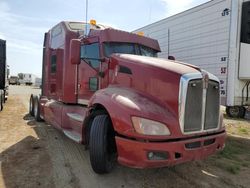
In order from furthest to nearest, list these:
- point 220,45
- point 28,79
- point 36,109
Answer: point 28,79, point 36,109, point 220,45

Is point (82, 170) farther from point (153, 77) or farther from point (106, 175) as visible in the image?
point (153, 77)

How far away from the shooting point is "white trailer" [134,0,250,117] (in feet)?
30.4

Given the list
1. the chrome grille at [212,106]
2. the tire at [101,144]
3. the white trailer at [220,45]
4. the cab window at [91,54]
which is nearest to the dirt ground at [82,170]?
the tire at [101,144]

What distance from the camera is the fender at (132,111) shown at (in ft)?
13.2

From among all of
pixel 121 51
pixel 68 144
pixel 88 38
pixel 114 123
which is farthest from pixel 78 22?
pixel 114 123

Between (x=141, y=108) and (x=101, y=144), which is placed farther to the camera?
(x=101, y=144)

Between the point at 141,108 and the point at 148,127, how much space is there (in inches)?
Result: 11.3

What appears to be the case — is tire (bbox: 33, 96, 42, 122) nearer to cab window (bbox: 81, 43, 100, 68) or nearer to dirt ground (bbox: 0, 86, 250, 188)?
dirt ground (bbox: 0, 86, 250, 188)

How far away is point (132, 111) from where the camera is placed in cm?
406

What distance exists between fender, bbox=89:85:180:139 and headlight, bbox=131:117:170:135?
5 cm

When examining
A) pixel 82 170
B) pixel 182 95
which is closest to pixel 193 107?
pixel 182 95

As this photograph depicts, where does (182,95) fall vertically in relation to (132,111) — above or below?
above

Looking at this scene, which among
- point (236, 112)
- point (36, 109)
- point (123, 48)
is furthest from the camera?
point (236, 112)

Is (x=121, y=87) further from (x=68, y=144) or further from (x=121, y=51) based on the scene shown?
(x=68, y=144)
